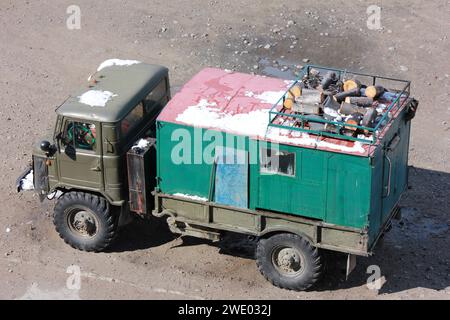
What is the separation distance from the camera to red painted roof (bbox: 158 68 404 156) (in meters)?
12.1

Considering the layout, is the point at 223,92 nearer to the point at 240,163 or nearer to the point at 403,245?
the point at 240,163

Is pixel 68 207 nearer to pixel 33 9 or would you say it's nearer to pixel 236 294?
pixel 236 294

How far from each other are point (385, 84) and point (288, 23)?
10.2ft

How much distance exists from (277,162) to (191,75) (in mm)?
7244

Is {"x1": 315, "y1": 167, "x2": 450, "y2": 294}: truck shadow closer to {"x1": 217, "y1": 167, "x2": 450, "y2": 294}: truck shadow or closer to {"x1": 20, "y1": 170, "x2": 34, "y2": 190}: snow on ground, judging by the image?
Result: {"x1": 217, "y1": 167, "x2": 450, "y2": 294}: truck shadow

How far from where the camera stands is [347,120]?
40.2 feet

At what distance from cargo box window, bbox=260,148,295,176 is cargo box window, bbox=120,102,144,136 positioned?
218cm

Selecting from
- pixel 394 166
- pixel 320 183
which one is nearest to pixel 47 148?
pixel 320 183

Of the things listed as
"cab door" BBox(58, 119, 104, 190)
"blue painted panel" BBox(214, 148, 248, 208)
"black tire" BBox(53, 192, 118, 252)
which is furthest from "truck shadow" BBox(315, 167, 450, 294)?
"cab door" BBox(58, 119, 104, 190)

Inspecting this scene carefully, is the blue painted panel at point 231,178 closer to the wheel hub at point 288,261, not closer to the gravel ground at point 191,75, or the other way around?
the wheel hub at point 288,261

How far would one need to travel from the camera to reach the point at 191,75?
19234 mm

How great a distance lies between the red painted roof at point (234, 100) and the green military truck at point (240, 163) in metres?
0.02

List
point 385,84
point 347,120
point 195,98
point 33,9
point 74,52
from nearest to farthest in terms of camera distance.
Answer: point 347,120 < point 195,98 < point 385,84 < point 74,52 < point 33,9

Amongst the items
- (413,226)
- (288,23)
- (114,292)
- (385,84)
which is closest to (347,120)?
(413,226)
